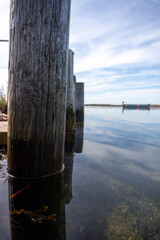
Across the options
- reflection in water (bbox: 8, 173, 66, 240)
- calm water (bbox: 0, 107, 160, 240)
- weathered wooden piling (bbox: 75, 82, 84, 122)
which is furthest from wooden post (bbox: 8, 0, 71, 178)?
weathered wooden piling (bbox: 75, 82, 84, 122)

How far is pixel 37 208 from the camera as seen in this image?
1.51 meters

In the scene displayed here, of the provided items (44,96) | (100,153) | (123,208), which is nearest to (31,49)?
(44,96)

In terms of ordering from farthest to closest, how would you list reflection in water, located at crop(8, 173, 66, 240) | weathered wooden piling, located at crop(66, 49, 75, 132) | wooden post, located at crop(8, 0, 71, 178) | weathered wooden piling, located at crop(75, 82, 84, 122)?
weathered wooden piling, located at crop(75, 82, 84, 122) → weathered wooden piling, located at crop(66, 49, 75, 132) → wooden post, located at crop(8, 0, 71, 178) → reflection in water, located at crop(8, 173, 66, 240)

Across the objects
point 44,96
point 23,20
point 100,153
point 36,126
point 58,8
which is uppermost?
point 58,8

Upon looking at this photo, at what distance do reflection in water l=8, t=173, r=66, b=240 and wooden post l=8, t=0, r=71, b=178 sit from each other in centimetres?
15

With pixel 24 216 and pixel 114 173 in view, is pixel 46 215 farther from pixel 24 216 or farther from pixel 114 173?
pixel 114 173

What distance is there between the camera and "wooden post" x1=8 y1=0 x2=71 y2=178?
1.82 metres

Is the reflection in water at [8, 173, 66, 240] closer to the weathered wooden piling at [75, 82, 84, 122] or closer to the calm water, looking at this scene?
the calm water

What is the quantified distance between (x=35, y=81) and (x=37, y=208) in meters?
1.36

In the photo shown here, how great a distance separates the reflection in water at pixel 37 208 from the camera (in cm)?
122

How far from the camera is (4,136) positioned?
326 cm

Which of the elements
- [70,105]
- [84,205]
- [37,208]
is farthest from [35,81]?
[70,105]

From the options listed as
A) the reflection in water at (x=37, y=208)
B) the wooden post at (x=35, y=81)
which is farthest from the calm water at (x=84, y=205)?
the wooden post at (x=35, y=81)

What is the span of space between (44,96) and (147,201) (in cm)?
167
